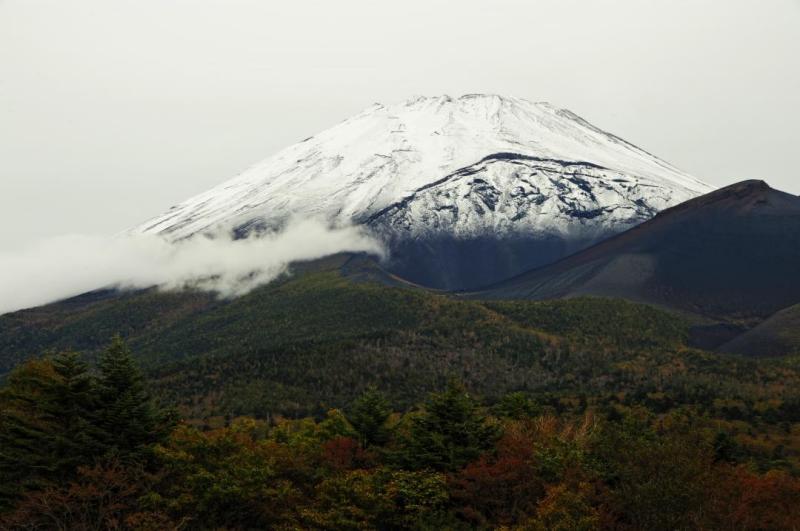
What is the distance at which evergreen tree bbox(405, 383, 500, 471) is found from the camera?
48.8m

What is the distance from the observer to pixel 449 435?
5006 cm

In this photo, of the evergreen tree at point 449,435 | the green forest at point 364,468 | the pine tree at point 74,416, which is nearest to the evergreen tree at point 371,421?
the green forest at point 364,468

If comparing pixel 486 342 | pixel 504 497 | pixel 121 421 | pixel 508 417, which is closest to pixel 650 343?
pixel 486 342

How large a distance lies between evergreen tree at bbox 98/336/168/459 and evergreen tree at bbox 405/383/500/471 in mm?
16361

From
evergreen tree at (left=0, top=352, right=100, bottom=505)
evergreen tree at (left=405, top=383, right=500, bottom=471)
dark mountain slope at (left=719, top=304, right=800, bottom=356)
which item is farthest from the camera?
dark mountain slope at (left=719, top=304, right=800, bottom=356)

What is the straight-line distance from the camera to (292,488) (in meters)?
47.2

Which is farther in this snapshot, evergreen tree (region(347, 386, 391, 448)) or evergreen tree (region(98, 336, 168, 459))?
evergreen tree (region(347, 386, 391, 448))

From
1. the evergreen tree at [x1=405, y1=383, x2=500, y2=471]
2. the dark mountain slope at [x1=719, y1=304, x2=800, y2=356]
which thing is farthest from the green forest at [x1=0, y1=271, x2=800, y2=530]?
the dark mountain slope at [x1=719, y1=304, x2=800, y2=356]

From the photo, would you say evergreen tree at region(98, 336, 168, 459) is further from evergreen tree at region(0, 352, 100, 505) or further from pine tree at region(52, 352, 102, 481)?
evergreen tree at region(0, 352, 100, 505)

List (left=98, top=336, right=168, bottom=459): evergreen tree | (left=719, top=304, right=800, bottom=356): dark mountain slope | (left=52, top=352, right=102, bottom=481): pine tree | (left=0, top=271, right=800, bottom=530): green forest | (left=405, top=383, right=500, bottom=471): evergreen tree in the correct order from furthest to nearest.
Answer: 1. (left=719, top=304, right=800, bottom=356): dark mountain slope
2. (left=405, top=383, right=500, bottom=471): evergreen tree
3. (left=98, top=336, right=168, bottom=459): evergreen tree
4. (left=52, top=352, right=102, bottom=481): pine tree
5. (left=0, top=271, right=800, bottom=530): green forest

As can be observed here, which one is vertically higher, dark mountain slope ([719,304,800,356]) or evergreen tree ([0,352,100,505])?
evergreen tree ([0,352,100,505])

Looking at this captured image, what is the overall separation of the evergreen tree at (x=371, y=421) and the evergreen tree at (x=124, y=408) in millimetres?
14420

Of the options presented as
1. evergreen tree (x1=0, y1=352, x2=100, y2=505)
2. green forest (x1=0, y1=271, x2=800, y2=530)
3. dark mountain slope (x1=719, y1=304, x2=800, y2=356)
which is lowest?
dark mountain slope (x1=719, y1=304, x2=800, y2=356)

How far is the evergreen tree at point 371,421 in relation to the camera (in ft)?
181
